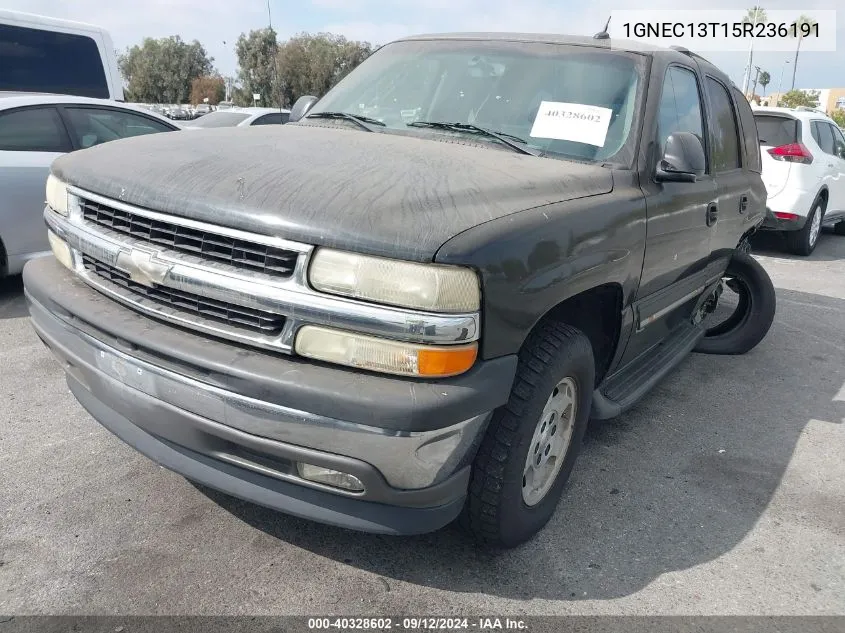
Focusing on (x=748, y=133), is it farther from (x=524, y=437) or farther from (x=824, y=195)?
(x=824, y=195)

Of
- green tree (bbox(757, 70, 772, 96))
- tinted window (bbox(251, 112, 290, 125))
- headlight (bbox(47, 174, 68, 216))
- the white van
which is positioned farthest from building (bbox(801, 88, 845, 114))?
headlight (bbox(47, 174, 68, 216))

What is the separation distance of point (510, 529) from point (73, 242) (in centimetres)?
190

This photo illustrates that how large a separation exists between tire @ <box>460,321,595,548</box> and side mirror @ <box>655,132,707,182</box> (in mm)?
951

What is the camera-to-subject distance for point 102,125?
5.96 m

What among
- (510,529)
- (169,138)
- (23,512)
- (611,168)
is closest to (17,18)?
(169,138)

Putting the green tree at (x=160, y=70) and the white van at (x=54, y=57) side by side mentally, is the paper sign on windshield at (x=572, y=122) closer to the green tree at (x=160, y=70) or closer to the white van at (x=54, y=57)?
the white van at (x=54, y=57)

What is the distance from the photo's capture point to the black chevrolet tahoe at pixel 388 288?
198cm

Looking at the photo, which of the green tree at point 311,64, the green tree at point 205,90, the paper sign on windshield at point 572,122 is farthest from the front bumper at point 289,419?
the green tree at point 205,90

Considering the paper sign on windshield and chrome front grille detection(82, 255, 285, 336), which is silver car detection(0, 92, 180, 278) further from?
the paper sign on windshield

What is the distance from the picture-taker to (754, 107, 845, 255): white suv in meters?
8.67

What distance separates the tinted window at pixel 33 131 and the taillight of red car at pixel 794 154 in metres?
7.84

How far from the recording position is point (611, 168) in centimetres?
293

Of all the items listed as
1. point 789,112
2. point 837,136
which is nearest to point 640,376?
point 789,112

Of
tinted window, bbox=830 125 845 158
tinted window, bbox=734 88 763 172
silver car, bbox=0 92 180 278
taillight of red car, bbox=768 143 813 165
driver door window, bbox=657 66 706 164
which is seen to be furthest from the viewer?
tinted window, bbox=830 125 845 158
